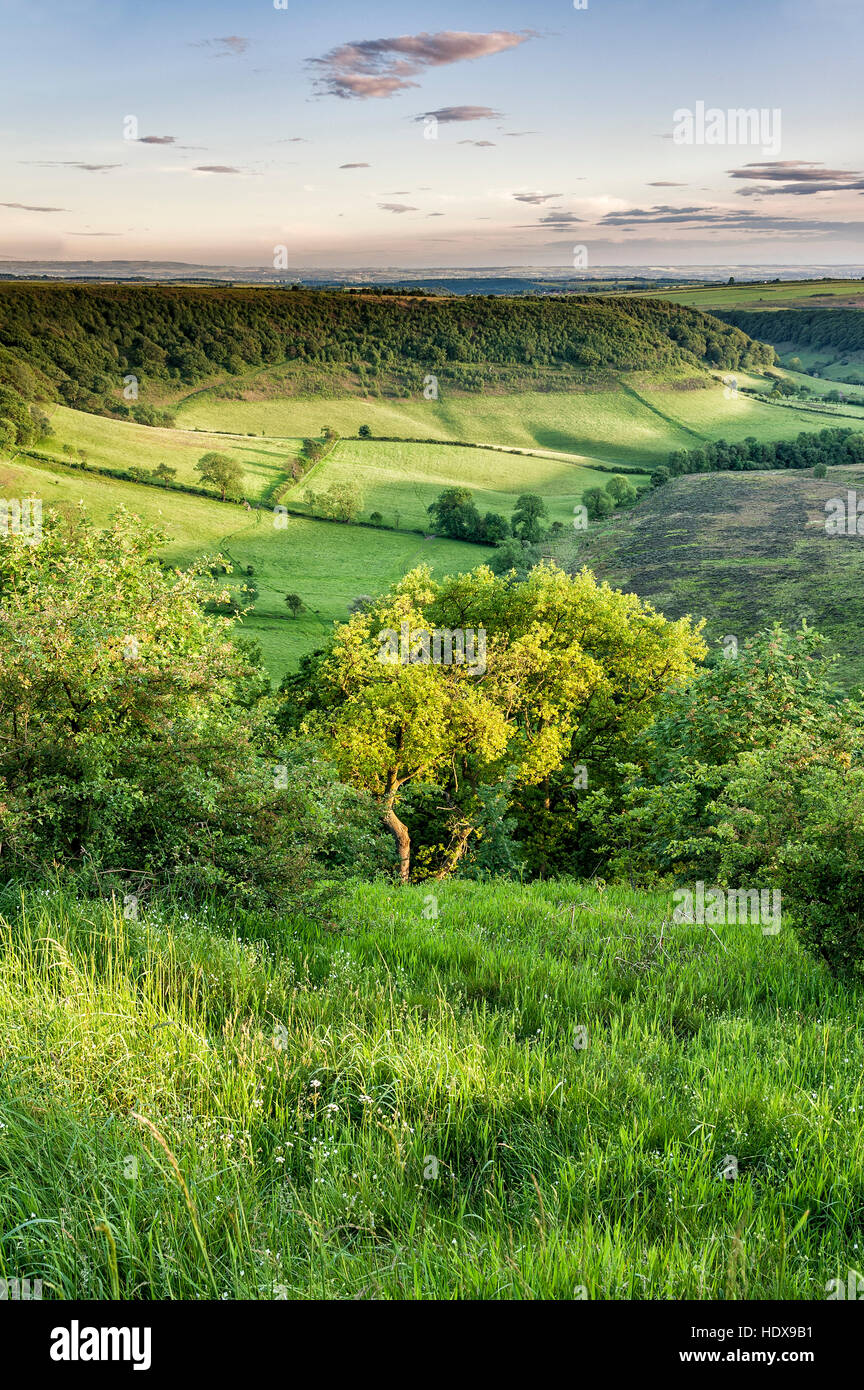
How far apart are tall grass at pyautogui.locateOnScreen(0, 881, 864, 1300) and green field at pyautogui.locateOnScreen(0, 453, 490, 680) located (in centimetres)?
8601

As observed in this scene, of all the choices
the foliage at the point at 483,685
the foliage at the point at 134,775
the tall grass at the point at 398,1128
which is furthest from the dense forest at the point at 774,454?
the tall grass at the point at 398,1128

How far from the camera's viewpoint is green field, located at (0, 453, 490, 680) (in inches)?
3930

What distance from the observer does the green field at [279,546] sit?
328 feet

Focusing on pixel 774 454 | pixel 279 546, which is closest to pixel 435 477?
pixel 279 546

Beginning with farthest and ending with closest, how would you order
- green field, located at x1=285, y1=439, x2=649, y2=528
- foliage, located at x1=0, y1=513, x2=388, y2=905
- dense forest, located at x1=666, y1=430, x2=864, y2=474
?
dense forest, located at x1=666, y1=430, x2=864, y2=474 < green field, located at x1=285, y1=439, x2=649, y2=528 < foliage, located at x1=0, y1=513, x2=388, y2=905

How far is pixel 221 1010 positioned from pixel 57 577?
11.9 metres

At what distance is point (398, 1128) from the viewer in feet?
12.2

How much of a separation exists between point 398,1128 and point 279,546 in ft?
397

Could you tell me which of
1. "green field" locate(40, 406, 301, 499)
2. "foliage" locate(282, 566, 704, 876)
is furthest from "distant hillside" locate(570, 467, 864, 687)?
"green field" locate(40, 406, 301, 499)

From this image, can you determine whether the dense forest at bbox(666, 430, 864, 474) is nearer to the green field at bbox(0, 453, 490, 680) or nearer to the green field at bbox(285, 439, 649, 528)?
the green field at bbox(285, 439, 649, 528)

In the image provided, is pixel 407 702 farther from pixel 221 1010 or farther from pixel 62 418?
pixel 62 418

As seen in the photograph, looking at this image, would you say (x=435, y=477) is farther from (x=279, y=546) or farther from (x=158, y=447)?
(x=279, y=546)

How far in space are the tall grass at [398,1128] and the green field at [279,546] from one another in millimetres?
86007

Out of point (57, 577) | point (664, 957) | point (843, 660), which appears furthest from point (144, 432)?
point (664, 957)
